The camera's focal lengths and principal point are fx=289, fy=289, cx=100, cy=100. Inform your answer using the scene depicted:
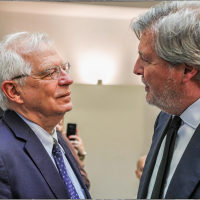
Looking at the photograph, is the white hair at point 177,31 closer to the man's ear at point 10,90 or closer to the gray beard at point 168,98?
the gray beard at point 168,98

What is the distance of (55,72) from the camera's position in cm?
134

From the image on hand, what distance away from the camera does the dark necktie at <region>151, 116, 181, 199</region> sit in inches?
45.3

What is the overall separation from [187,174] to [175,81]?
0.36m

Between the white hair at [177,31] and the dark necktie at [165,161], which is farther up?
the white hair at [177,31]

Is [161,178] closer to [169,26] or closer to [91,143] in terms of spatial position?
[169,26]

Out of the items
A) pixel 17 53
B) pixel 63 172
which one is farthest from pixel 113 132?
pixel 17 53

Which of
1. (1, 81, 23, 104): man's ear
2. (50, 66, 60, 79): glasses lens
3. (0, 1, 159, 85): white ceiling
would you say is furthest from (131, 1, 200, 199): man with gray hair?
(1, 81, 23, 104): man's ear

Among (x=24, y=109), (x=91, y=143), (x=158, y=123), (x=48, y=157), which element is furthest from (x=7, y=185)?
(x=91, y=143)

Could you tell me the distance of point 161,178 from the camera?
3.78 feet

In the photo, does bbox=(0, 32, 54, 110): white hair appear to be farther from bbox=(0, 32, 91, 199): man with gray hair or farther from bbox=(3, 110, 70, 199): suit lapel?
bbox=(3, 110, 70, 199): suit lapel

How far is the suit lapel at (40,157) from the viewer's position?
1.15 meters

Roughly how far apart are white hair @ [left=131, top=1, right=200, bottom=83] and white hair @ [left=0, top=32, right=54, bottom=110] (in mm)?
518

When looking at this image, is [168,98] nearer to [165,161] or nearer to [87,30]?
[165,161]

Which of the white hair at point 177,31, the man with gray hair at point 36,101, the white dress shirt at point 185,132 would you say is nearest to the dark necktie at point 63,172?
the man with gray hair at point 36,101
